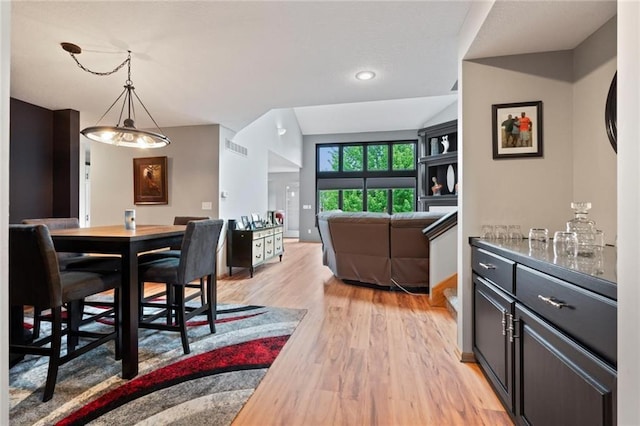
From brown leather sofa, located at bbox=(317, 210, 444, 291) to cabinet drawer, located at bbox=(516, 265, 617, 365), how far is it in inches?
87.8

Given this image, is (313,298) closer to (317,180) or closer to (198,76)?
(198,76)

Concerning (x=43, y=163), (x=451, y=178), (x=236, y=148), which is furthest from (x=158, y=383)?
(x=451, y=178)

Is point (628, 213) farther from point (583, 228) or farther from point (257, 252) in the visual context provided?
point (257, 252)

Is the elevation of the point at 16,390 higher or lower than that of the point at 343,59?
lower

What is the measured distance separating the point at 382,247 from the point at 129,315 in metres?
2.69

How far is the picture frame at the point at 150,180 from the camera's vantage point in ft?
15.0

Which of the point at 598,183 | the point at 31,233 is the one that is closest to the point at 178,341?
the point at 31,233

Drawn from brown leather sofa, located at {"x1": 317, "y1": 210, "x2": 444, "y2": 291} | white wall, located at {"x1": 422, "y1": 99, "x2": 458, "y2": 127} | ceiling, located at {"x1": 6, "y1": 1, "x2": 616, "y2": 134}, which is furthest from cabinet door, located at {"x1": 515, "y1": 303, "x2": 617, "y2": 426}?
white wall, located at {"x1": 422, "y1": 99, "x2": 458, "y2": 127}

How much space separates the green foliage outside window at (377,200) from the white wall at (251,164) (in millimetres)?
2880

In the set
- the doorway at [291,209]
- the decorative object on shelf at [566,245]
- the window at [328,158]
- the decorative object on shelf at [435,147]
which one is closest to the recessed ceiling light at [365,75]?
the decorative object on shelf at [566,245]

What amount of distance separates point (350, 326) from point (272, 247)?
3054 millimetres

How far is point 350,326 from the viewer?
2604 mm

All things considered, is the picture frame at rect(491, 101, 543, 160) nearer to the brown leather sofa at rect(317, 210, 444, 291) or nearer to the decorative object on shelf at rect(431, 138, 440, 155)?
the brown leather sofa at rect(317, 210, 444, 291)

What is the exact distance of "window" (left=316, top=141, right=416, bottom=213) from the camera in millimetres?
8688
